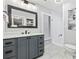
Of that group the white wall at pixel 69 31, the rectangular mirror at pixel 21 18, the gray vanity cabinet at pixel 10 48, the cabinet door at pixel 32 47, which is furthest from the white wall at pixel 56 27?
the gray vanity cabinet at pixel 10 48

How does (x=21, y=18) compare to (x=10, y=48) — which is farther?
(x=21, y=18)

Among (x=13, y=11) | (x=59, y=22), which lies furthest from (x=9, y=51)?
(x=59, y=22)

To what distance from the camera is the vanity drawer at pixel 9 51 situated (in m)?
2.29

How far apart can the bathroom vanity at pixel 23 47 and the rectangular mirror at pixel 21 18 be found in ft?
2.11

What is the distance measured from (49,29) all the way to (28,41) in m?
3.30

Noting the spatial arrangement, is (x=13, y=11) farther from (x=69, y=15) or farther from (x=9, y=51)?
(x=69, y=15)

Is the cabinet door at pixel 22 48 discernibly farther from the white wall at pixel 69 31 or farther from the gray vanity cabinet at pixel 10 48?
the white wall at pixel 69 31

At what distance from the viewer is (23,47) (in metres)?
2.88

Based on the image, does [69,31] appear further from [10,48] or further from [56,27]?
[56,27]

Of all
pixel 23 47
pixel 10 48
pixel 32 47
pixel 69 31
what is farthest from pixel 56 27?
pixel 10 48

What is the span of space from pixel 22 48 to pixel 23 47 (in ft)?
0.18

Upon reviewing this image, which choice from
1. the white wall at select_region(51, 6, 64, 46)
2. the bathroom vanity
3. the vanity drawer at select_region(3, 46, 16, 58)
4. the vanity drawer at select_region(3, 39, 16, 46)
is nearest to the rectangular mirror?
the bathroom vanity

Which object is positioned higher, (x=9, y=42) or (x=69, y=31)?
(x=69, y=31)

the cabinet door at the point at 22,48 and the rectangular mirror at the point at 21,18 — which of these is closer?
the cabinet door at the point at 22,48
